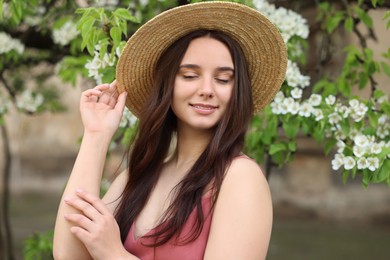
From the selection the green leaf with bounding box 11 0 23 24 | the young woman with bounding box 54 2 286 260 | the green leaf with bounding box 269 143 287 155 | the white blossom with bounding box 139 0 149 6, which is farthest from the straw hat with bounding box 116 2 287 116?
the white blossom with bounding box 139 0 149 6

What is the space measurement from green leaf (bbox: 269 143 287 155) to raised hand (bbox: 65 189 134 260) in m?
1.32

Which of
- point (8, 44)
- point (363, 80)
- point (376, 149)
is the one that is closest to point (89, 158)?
point (376, 149)

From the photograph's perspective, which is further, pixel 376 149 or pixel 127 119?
pixel 127 119

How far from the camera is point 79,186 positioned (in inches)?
91.9

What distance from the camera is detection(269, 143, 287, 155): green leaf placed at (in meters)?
3.44

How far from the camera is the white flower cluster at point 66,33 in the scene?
14.2 feet

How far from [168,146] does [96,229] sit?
0.48 m

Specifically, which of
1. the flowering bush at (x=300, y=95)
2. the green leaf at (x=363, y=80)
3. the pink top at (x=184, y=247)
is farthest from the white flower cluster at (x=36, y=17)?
the pink top at (x=184, y=247)

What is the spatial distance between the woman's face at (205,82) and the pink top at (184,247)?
240 millimetres

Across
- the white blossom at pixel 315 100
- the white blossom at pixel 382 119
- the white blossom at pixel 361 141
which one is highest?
the white blossom at pixel 315 100

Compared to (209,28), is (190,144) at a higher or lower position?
lower

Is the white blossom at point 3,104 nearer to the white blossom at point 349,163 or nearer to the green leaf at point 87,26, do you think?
the green leaf at point 87,26

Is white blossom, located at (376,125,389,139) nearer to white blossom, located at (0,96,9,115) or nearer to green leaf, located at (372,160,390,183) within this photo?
green leaf, located at (372,160,390,183)

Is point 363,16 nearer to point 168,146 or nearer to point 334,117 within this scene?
point 334,117
